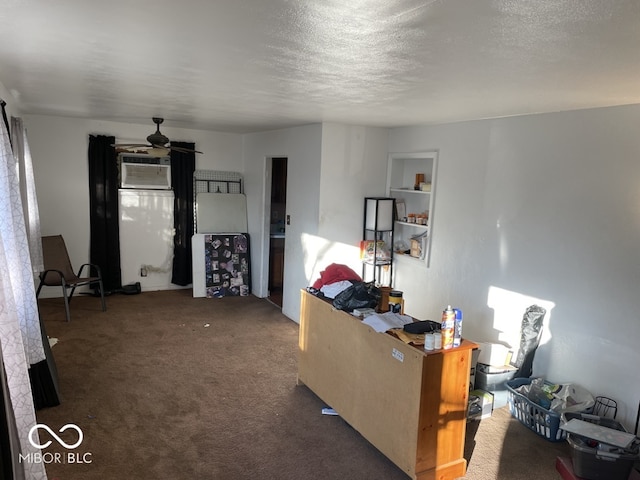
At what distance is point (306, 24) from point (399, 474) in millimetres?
2415

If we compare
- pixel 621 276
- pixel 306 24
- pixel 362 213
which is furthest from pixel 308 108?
pixel 621 276

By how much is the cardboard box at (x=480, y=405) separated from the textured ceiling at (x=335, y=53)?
2104mm

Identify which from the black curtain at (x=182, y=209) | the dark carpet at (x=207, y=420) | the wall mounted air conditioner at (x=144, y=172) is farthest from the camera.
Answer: the black curtain at (x=182, y=209)

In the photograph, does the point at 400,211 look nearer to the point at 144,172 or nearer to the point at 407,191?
the point at 407,191

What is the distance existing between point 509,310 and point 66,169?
528 cm

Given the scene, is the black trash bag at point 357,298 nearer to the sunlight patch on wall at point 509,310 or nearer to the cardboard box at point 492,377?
the cardboard box at point 492,377

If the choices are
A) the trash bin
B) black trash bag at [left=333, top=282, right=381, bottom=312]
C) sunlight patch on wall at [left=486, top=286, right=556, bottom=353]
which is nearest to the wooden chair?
black trash bag at [left=333, top=282, right=381, bottom=312]

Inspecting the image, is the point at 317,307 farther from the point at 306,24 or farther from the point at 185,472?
the point at 306,24

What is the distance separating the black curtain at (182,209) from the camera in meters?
6.16

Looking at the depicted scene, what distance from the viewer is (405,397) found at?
2.55 m

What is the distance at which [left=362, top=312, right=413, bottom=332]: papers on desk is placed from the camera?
275 cm

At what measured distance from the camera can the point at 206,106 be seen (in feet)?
13.0

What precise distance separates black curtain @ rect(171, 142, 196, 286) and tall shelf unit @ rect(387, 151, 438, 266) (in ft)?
9.15

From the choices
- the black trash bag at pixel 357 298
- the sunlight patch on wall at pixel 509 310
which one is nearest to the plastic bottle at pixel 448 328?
the black trash bag at pixel 357 298
